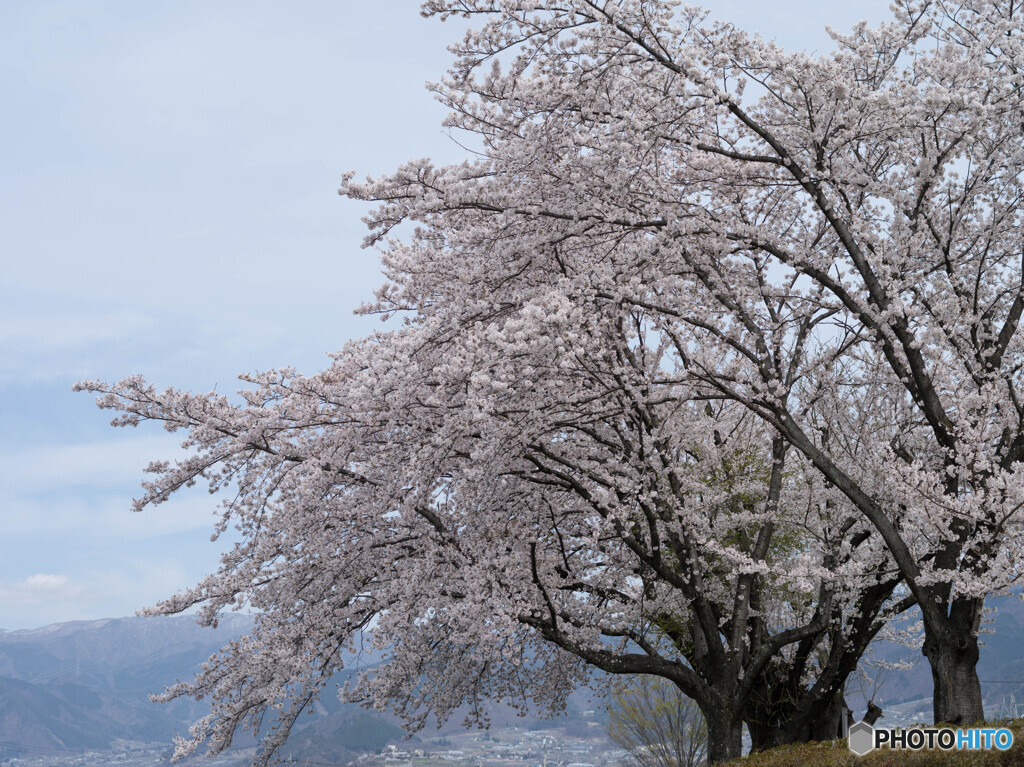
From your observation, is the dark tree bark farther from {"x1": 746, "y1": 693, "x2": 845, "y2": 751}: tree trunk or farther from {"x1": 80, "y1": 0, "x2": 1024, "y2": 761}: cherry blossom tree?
{"x1": 746, "y1": 693, "x2": 845, "y2": 751}: tree trunk

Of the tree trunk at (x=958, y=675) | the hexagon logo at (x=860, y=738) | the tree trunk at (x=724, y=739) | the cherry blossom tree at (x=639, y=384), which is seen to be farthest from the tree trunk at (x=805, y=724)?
the hexagon logo at (x=860, y=738)

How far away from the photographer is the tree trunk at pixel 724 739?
1029 centimetres

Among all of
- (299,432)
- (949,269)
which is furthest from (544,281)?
(949,269)

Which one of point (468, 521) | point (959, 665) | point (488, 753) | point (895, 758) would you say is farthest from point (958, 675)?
point (488, 753)

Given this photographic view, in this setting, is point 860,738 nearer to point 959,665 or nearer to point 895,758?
point 895,758

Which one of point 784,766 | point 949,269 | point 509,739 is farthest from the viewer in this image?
point 509,739

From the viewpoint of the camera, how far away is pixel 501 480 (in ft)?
34.9

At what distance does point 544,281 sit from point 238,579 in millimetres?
5766

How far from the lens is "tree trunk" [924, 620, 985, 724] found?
28.7 ft

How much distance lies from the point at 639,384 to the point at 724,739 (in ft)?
16.3

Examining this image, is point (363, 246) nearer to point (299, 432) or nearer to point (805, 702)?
point (299, 432)

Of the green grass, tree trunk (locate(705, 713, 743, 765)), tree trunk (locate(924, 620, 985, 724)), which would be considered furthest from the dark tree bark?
tree trunk (locate(705, 713, 743, 765))

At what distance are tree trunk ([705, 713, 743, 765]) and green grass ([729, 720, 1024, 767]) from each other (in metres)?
1.89

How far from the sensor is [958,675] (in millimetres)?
8922
